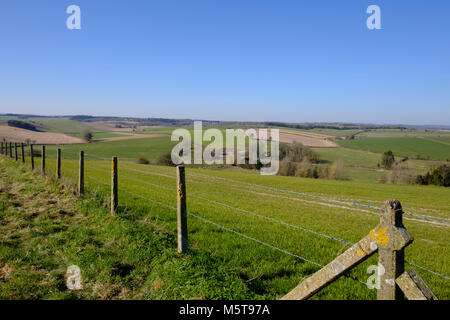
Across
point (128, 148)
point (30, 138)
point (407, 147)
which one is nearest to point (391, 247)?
point (128, 148)

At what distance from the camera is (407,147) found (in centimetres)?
8350

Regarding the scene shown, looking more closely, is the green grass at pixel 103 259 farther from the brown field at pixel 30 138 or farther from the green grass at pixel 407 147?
the green grass at pixel 407 147

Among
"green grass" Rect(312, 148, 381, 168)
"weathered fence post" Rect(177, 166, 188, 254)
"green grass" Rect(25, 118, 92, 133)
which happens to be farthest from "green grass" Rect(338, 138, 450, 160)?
"green grass" Rect(25, 118, 92, 133)

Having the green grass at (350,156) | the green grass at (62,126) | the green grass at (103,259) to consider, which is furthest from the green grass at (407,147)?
the green grass at (62,126)

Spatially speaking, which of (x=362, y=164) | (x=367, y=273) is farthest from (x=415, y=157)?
(x=367, y=273)

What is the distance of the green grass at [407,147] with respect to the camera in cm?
7386

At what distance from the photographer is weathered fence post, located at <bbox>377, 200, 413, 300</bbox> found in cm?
234

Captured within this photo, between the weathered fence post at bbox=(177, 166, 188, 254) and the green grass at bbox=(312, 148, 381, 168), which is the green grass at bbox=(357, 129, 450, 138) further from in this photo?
the weathered fence post at bbox=(177, 166, 188, 254)

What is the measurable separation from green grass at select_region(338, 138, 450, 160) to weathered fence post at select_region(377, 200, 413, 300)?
270 feet

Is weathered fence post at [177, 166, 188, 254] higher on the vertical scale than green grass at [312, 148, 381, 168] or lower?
higher

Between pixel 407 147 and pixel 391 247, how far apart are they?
96084 mm

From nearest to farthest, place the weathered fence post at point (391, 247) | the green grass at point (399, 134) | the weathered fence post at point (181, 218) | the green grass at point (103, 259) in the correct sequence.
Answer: the weathered fence post at point (391, 247), the green grass at point (103, 259), the weathered fence post at point (181, 218), the green grass at point (399, 134)

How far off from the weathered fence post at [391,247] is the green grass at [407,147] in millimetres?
82270
